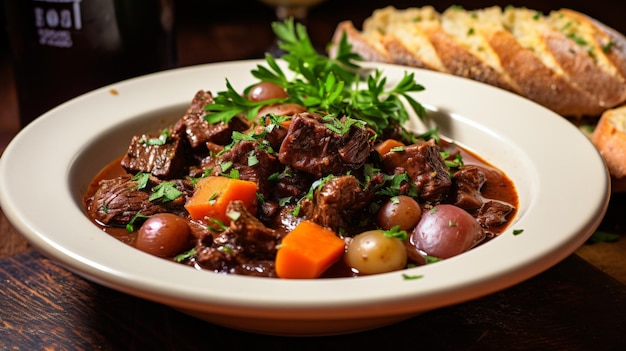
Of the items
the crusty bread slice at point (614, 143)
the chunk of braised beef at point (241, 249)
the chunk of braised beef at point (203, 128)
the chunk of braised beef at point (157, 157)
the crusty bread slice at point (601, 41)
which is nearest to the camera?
the chunk of braised beef at point (241, 249)

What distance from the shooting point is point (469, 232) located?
282 centimetres

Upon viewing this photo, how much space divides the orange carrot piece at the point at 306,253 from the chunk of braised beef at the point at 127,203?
0.67m

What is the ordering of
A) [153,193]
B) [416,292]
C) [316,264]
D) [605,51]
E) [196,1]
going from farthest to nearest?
[196,1] → [605,51] → [153,193] → [316,264] → [416,292]

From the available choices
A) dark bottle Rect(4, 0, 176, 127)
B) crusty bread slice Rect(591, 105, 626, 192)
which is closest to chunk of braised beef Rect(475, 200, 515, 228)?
crusty bread slice Rect(591, 105, 626, 192)

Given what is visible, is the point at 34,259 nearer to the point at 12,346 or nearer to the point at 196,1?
the point at 12,346

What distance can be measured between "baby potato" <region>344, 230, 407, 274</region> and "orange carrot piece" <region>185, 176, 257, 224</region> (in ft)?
1.66

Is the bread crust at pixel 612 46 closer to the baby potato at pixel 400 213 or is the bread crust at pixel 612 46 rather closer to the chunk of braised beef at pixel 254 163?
the baby potato at pixel 400 213

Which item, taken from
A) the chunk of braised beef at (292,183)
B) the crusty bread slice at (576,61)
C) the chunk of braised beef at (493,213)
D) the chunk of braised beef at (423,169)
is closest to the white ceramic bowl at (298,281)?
the chunk of braised beef at (493,213)

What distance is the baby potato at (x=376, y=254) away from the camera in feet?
8.64

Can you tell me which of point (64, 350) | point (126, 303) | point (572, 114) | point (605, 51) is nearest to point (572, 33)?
point (605, 51)

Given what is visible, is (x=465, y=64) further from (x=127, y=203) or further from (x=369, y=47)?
(x=127, y=203)

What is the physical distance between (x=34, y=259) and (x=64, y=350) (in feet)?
2.47

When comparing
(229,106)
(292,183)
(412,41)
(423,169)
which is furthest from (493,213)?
(412,41)

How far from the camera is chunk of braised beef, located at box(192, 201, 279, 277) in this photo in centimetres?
271
